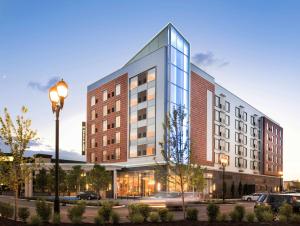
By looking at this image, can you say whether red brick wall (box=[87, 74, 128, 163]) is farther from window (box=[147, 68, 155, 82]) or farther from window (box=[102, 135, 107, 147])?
window (box=[147, 68, 155, 82])

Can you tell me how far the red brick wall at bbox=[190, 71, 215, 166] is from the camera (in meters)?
62.2

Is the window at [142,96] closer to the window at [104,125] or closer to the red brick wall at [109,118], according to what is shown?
the red brick wall at [109,118]

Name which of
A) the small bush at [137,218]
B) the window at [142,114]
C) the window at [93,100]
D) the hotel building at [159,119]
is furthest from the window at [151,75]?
the small bush at [137,218]

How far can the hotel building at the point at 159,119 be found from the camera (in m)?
57.0

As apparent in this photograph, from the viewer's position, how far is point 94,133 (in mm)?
76562

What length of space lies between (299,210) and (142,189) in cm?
3714

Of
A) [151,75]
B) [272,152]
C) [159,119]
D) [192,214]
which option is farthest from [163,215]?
[272,152]

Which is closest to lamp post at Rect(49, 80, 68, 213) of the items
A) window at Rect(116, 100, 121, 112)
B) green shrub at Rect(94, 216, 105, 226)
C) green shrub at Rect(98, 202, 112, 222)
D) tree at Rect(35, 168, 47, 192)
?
green shrub at Rect(94, 216, 105, 226)

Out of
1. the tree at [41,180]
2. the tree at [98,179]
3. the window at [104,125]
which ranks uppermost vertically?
the window at [104,125]

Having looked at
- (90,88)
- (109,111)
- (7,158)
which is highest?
(90,88)

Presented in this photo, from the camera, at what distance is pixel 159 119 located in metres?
56.3

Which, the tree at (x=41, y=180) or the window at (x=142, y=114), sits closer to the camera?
the window at (x=142, y=114)

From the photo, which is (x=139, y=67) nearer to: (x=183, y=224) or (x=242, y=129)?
(x=242, y=129)

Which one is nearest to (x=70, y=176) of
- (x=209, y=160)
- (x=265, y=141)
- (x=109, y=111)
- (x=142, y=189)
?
(x=142, y=189)
